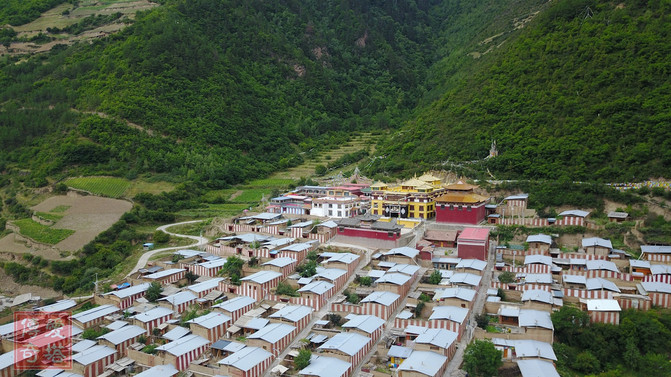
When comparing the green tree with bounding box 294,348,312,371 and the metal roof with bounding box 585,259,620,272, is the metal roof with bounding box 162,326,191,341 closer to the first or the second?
the green tree with bounding box 294,348,312,371

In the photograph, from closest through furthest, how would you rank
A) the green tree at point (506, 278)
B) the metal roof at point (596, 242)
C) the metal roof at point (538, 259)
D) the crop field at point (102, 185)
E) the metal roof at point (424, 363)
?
the metal roof at point (424, 363) < the green tree at point (506, 278) < the metal roof at point (538, 259) < the metal roof at point (596, 242) < the crop field at point (102, 185)

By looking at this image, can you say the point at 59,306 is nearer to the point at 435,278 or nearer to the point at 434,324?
the point at 434,324

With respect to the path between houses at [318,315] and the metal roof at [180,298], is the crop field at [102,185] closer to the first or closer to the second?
the metal roof at [180,298]

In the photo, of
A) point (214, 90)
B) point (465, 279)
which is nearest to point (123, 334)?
point (465, 279)

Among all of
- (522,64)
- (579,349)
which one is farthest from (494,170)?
(579,349)

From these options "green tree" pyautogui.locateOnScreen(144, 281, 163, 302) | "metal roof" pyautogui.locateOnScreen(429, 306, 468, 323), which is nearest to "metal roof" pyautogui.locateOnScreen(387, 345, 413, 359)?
"metal roof" pyautogui.locateOnScreen(429, 306, 468, 323)

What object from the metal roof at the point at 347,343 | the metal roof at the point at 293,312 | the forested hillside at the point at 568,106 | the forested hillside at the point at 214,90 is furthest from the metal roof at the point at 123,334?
the forested hillside at the point at 214,90
